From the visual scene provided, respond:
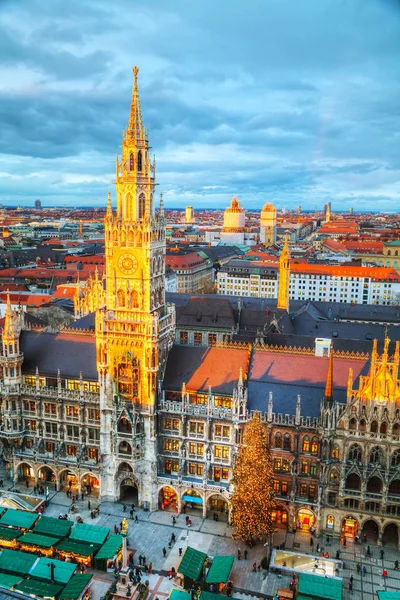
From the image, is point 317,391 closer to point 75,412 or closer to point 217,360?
point 217,360

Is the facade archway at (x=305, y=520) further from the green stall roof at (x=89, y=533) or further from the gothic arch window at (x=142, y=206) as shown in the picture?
the gothic arch window at (x=142, y=206)

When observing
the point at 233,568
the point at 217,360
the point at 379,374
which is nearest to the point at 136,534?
the point at 233,568

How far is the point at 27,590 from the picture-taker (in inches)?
2201

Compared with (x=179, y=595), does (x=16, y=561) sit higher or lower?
higher

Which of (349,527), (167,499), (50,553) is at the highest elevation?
(349,527)

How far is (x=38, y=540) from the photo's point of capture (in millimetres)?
63656

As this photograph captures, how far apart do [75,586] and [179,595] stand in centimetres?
1076

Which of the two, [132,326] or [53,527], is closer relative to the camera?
[53,527]

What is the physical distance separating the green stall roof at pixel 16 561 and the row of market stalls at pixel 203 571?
16.1m

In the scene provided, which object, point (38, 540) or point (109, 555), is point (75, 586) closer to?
point (109, 555)

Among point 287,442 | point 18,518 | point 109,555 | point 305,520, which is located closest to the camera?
point 109,555

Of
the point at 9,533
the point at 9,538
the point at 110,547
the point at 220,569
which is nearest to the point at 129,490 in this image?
the point at 110,547

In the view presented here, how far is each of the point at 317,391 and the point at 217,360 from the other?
45.6ft

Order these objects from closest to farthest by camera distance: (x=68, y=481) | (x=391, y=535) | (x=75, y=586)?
(x=75, y=586), (x=391, y=535), (x=68, y=481)
